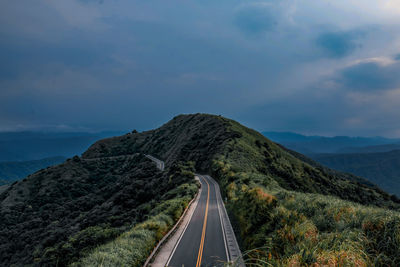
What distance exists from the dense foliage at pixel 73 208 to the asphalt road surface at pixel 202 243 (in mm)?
7516

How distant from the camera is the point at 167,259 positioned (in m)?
13.1

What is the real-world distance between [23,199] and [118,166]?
111ft

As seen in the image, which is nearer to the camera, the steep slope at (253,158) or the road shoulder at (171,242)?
the road shoulder at (171,242)

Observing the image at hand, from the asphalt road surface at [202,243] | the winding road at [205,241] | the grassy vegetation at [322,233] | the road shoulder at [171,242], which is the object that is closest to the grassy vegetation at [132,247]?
the road shoulder at [171,242]

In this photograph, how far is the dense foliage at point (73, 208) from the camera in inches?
884

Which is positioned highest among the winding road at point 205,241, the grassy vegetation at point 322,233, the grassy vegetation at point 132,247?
the grassy vegetation at point 322,233

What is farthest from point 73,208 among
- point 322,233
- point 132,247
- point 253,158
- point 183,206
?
point 322,233

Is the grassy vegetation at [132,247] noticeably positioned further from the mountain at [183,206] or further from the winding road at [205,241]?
the winding road at [205,241]

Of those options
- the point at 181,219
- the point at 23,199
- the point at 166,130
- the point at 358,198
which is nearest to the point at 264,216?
the point at 181,219

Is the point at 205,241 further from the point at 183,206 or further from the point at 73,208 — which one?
the point at 73,208

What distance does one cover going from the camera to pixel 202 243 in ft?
50.5

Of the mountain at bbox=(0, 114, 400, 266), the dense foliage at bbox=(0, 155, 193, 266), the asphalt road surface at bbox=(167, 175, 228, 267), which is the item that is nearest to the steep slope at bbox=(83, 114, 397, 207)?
the mountain at bbox=(0, 114, 400, 266)

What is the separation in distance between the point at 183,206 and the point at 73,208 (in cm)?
4071

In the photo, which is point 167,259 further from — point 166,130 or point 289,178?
point 166,130
